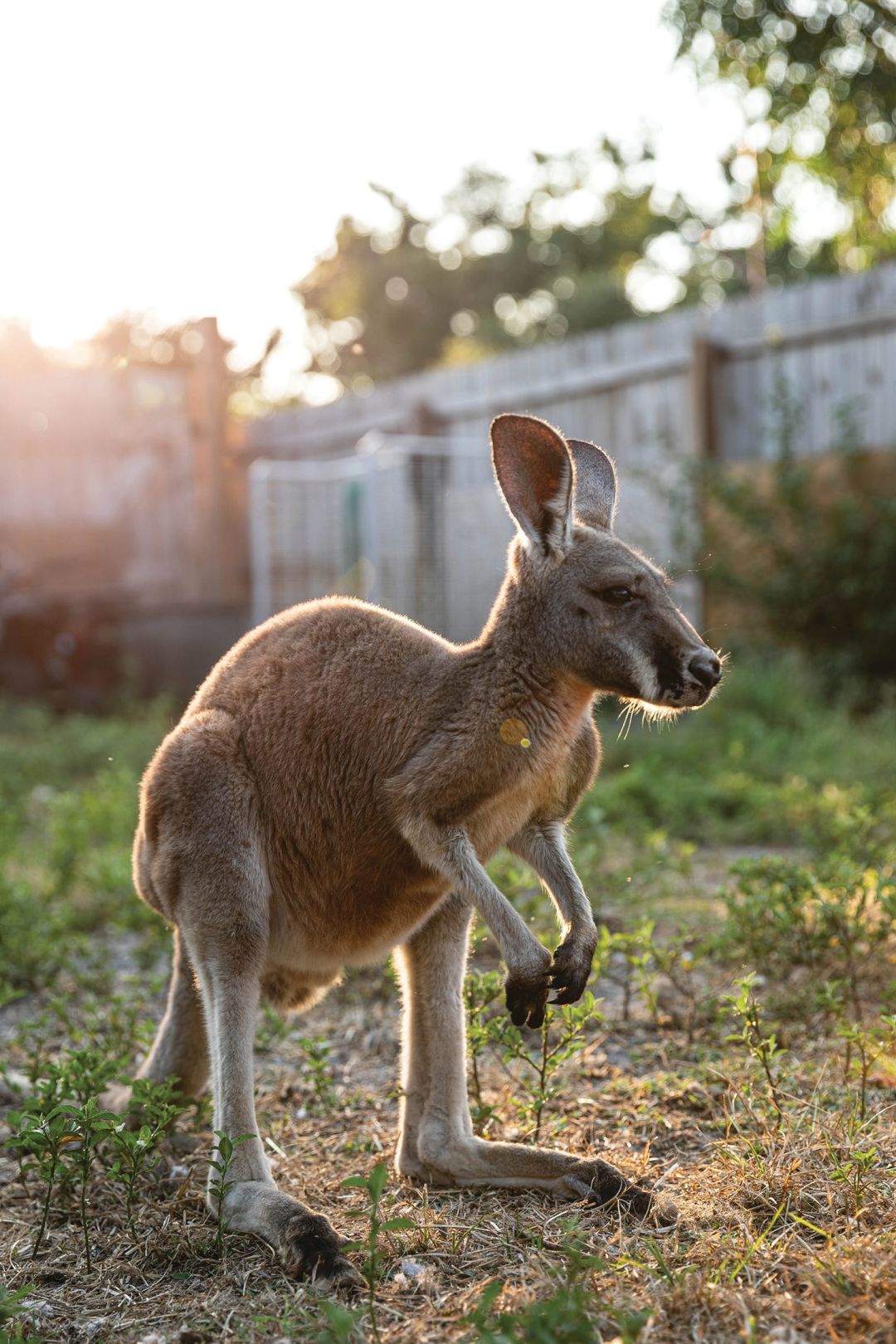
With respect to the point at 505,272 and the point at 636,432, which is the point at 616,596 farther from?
the point at 505,272

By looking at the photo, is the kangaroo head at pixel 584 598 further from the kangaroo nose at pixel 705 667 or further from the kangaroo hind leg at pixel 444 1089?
the kangaroo hind leg at pixel 444 1089

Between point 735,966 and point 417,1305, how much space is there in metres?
1.95

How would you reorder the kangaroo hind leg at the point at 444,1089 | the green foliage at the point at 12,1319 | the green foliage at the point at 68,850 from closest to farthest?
the green foliage at the point at 12,1319
the kangaroo hind leg at the point at 444,1089
the green foliage at the point at 68,850

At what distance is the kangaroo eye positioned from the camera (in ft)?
8.03

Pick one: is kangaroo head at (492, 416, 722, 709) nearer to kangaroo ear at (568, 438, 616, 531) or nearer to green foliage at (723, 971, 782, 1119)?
kangaroo ear at (568, 438, 616, 531)

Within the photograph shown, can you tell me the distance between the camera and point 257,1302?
88.0 inches

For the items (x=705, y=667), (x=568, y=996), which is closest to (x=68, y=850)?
(x=568, y=996)

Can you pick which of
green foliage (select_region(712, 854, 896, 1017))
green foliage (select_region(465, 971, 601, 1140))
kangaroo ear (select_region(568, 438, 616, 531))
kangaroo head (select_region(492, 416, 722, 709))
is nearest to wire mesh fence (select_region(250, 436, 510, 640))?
green foliage (select_region(712, 854, 896, 1017))

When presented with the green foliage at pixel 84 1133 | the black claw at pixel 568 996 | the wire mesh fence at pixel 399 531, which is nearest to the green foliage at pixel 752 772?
the wire mesh fence at pixel 399 531

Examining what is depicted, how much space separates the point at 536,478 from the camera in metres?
2.47

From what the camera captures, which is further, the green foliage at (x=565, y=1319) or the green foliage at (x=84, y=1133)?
the green foliage at (x=84, y=1133)

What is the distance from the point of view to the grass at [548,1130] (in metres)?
2.08

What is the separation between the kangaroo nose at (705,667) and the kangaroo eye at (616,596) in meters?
0.17

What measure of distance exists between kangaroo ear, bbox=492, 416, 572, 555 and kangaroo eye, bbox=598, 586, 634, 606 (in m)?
0.12
